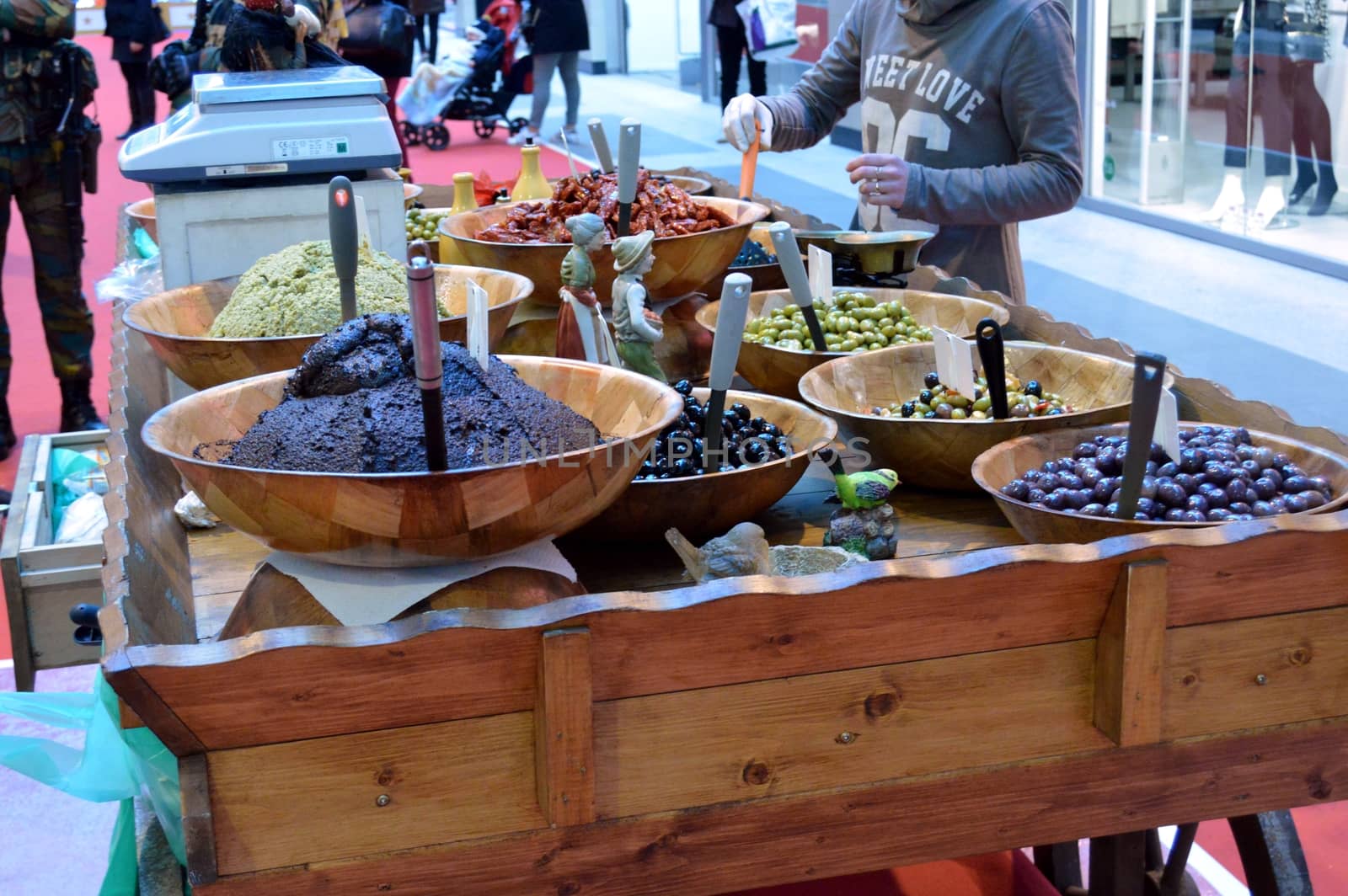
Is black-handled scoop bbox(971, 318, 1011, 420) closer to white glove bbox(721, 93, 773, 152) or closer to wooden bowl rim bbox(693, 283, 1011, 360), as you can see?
wooden bowl rim bbox(693, 283, 1011, 360)

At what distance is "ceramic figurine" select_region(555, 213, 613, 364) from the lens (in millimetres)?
1515

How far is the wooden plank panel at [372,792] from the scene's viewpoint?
103 cm

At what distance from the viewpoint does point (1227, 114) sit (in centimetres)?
655

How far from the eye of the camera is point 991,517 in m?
1.45

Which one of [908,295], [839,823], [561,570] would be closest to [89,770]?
[561,570]

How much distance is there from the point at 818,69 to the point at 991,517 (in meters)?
1.75

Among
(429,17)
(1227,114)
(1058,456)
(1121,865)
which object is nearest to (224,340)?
(1058,456)

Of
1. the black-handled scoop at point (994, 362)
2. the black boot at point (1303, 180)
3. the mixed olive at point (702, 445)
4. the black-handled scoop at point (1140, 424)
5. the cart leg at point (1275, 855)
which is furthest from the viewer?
the black boot at point (1303, 180)

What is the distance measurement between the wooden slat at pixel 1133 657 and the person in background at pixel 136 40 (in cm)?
852

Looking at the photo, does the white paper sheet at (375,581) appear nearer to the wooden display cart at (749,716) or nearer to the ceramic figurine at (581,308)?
the wooden display cart at (749,716)

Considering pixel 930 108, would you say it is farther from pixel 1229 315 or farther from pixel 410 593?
pixel 1229 315

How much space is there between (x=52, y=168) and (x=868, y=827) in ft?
12.2

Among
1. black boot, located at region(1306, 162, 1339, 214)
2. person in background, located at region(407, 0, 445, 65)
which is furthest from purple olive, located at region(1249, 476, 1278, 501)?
person in background, located at region(407, 0, 445, 65)

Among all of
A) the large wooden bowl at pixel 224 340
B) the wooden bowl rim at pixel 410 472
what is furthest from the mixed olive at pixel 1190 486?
the large wooden bowl at pixel 224 340
